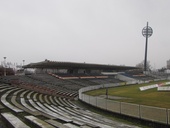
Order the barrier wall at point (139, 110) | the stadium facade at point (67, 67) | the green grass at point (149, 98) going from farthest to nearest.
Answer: the stadium facade at point (67, 67) → the green grass at point (149, 98) → the barrier wall at point (139, 110)

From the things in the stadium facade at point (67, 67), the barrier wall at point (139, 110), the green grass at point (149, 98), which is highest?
the stadium facade at point (67, 67)

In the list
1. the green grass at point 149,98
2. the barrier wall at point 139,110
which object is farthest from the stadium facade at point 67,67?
the barrier wall at point 139,110

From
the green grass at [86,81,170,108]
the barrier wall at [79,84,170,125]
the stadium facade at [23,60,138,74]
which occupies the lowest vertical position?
the green grass at [86,81,170,108]

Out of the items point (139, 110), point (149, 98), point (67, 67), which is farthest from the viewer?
point (67, 67)

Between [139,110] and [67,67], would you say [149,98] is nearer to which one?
[139,110]

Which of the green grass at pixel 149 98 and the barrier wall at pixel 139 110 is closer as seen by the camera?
the barrier wall at pixel 139 110

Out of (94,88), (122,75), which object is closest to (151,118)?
(94,88)

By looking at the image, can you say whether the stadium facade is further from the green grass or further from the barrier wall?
the barrier wall

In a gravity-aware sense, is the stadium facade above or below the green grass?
above

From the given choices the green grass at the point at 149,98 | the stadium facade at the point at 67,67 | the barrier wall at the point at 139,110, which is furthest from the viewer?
the stadium facade at the point at 67,67

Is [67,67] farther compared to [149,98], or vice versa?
[67,67]

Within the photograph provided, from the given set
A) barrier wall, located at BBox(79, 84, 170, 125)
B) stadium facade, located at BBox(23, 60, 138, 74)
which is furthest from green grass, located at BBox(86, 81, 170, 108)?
stadium facade, located at BBox(23, 60, 138, 74)

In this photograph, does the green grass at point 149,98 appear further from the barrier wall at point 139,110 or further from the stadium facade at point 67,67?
the stadium facade at point 67,67

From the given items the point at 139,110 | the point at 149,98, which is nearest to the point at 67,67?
the point at 149,98
